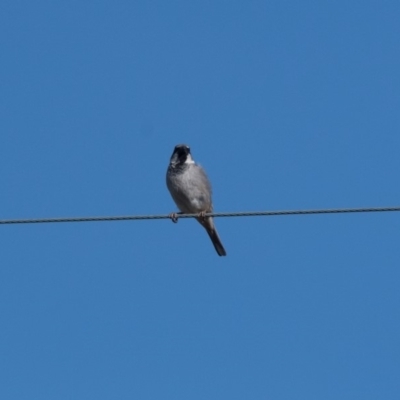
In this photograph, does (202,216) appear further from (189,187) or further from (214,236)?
(214,236)

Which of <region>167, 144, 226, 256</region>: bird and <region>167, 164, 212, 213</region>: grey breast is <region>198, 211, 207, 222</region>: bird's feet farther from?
<region>167, 164, 212, 213</region>: grey breast

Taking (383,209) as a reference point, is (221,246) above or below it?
above

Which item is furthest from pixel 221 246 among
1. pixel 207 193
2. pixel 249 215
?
pixel 249 215

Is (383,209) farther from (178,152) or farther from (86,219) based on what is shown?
(178,152)

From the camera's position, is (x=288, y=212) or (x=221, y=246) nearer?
(x=288, y=212)

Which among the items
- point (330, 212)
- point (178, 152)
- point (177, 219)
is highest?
point (178, 152)

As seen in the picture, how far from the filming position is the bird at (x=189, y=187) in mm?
16078

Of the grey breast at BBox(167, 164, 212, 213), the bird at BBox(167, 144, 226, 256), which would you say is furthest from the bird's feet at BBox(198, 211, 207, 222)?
the grey breast at BBox(167, 164, 212, 213)

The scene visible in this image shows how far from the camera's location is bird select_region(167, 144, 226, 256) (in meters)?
16.1

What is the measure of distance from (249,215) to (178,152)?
6110mm

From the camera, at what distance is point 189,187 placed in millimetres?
16047

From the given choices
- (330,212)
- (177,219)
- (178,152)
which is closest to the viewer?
(330,212)

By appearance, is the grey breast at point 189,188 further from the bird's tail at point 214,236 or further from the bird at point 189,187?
the bird's tail at point 214,236

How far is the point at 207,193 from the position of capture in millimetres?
16266
